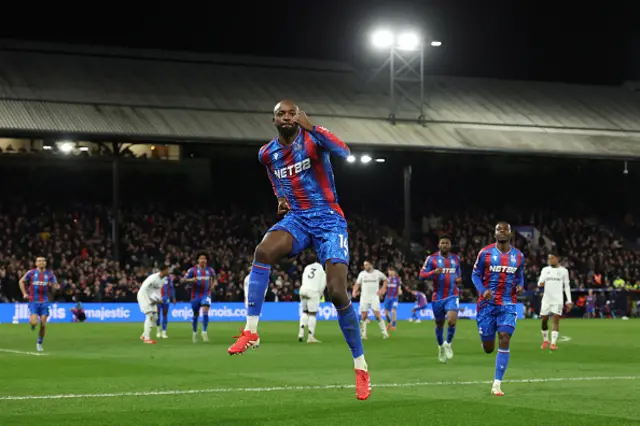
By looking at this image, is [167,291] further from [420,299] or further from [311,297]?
[420,299]

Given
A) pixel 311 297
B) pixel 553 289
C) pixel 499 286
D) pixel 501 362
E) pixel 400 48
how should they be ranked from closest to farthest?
pixel 501 362, pixel 499 286, pixel 553 289, pixel 311 297, pixel 400 48

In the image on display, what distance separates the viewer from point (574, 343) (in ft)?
92.1

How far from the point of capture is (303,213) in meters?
9.93

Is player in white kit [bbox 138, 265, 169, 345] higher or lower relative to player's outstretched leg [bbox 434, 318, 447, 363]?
higher

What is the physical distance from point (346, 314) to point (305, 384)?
250 inches

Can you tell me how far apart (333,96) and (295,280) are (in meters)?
10.7

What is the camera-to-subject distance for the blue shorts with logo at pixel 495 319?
1530cm

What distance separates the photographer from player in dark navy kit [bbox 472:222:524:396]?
608 inches

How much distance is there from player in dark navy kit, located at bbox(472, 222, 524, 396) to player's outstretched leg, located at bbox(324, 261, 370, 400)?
5289 mm

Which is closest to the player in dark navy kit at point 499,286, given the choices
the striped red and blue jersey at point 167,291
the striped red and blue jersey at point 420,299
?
the striped red and blue jersey at point 167,291

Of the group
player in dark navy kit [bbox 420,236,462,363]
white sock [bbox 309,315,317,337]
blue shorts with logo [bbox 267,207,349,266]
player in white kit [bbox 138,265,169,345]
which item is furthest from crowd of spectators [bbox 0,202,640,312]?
blue shorts with logo [bbox 267,207,349,266]

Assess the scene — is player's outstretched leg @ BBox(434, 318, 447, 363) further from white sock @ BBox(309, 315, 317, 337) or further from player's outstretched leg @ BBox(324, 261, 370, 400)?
player's outstretched leg @ BBox(324, 261, 370, 400)

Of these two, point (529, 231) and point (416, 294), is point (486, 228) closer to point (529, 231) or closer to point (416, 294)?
point (529, 231)

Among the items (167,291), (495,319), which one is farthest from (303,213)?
(167,291)
